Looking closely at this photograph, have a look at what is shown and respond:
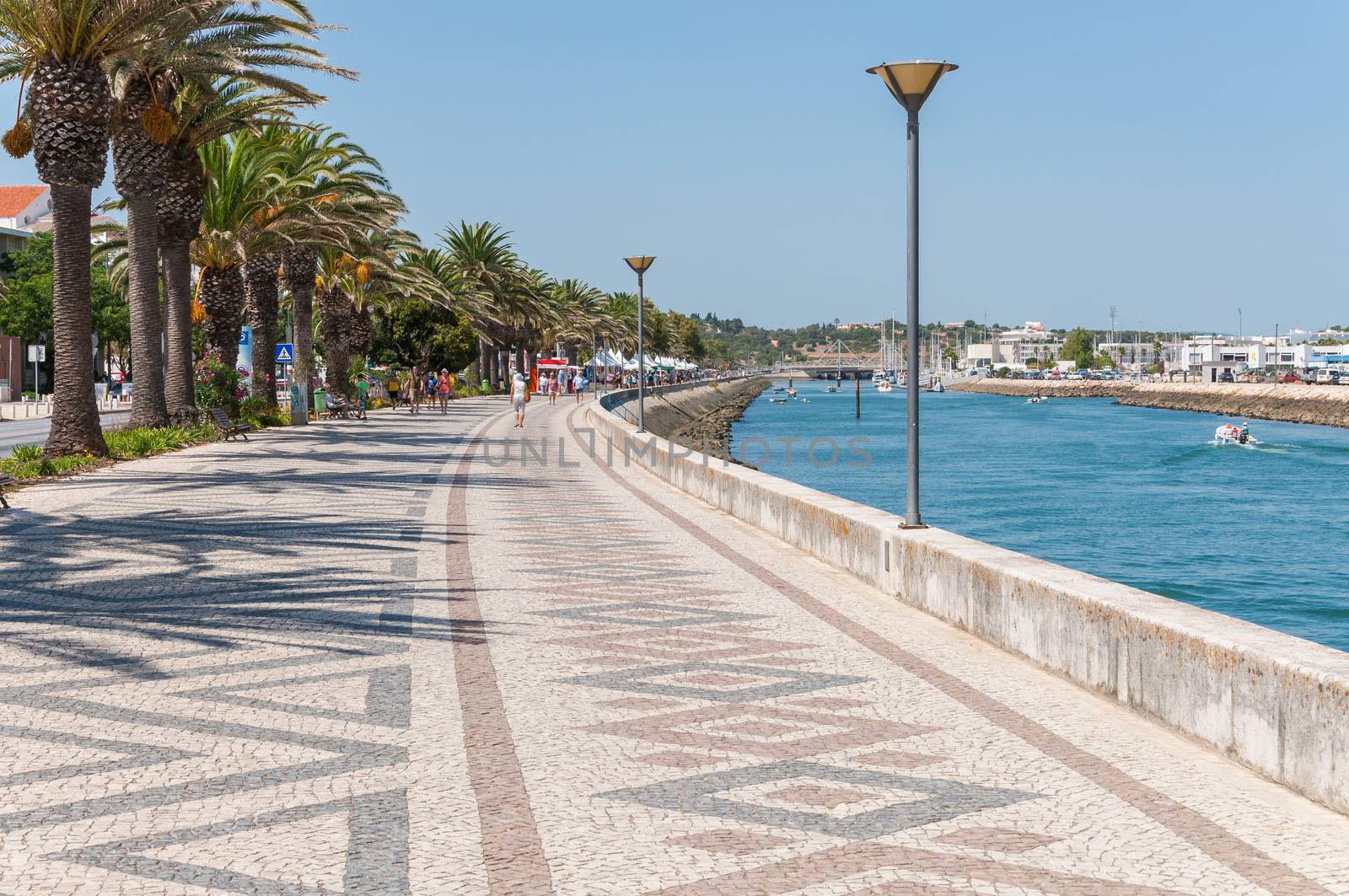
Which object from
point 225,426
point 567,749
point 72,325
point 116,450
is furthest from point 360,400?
point 567,749

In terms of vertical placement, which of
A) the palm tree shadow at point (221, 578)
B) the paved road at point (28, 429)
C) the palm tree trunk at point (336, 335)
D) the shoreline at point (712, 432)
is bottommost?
the shoreline at point (712, 432)

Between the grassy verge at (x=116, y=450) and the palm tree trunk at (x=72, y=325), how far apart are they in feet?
1.51

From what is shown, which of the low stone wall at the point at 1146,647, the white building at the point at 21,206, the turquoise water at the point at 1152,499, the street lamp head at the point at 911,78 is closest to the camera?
the low stone wall at the point at 1146,647

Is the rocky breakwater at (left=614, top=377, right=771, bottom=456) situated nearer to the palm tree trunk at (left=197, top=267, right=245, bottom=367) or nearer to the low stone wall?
the palm tree trunk at (left=197, top=267, right=245, bottom=367)

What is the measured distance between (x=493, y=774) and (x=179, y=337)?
1092 inches

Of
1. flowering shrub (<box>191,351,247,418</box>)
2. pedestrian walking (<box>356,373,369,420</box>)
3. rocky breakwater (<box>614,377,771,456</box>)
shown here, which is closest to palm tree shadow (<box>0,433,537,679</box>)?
flowering shrub (<box>191,351,247,418</box>)

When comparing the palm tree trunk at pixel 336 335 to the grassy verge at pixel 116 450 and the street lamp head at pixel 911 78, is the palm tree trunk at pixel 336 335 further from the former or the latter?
the street lamp head at pixel 911 78

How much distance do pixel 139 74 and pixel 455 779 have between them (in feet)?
81.7

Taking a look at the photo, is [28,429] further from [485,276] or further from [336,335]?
[485,276]

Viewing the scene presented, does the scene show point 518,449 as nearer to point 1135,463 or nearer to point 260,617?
point 260,617

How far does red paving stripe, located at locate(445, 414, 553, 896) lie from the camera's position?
4637 millimetres

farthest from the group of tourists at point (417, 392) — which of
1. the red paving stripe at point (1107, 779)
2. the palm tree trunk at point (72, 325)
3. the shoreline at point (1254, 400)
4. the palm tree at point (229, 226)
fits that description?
the shoreline at point (1254, 400)

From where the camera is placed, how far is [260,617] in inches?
382

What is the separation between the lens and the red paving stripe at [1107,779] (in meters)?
4.64
